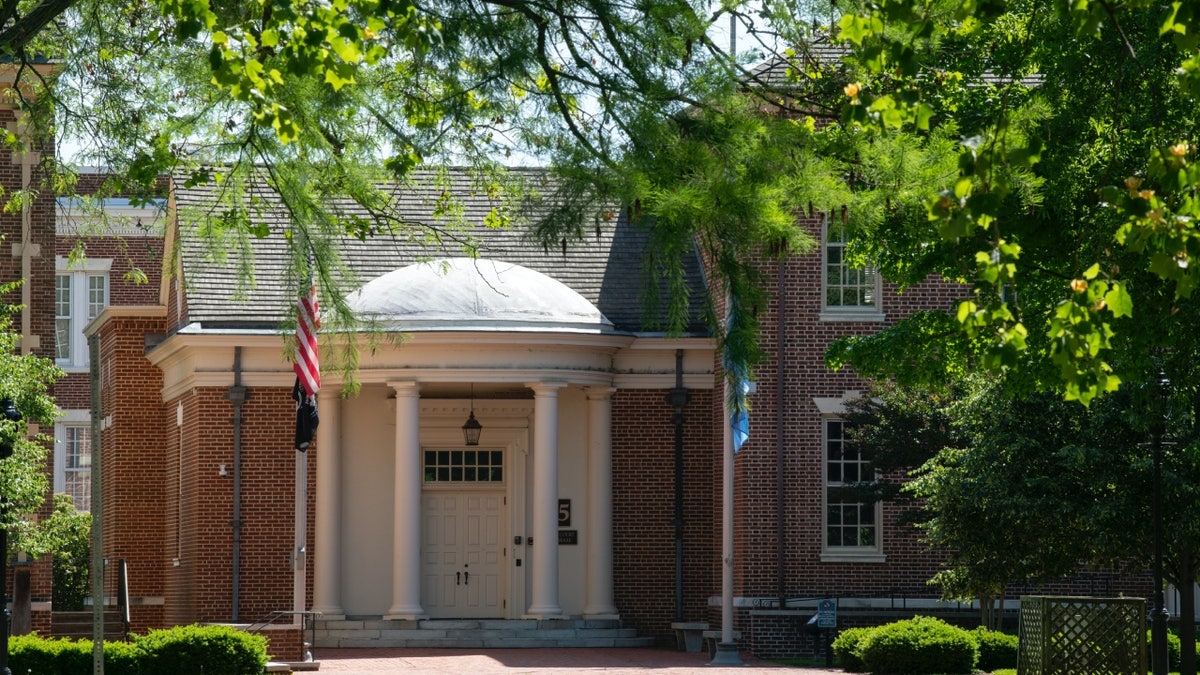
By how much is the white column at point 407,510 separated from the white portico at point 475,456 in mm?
23

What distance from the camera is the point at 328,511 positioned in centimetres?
2720

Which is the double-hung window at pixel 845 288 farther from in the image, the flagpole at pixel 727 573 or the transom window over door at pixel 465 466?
the transom window over door at pixel 465 466

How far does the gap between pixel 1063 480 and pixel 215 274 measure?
563 inches

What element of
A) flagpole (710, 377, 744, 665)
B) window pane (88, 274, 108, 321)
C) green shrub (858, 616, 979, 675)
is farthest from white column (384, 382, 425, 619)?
window pane (88, 274, 108, 321)

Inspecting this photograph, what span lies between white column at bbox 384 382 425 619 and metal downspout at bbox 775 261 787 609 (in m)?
5.38

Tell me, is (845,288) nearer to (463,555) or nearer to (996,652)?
(996,652)

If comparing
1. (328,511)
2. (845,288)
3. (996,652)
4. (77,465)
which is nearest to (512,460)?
(328,511)

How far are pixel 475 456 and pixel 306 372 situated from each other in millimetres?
6754

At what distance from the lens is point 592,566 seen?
90.5 ft

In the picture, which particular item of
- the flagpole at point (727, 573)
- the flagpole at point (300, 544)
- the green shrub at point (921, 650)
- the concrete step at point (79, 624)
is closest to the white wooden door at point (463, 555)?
the flagpole at point (300, 544)

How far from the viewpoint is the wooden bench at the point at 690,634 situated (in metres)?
27.2

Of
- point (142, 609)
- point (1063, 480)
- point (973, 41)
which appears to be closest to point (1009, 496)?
point (1063, 480)

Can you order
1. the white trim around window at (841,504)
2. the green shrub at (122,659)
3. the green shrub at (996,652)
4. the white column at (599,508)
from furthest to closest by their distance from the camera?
the white column at (599,508), the white trim around window at (841,504), the green shrub at (996,652), the green shrub at (122,659)

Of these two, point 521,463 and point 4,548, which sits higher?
point 521,463
